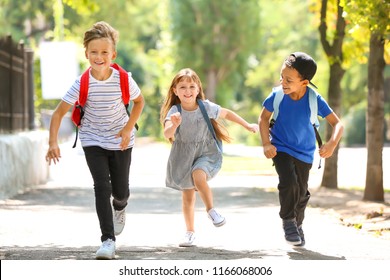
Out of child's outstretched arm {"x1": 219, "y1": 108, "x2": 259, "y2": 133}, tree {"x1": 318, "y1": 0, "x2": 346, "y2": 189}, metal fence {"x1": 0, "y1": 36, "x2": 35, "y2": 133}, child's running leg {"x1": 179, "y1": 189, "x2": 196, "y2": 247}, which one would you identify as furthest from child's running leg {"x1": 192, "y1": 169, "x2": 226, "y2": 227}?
tree {"x1": 318, "y1": 0, "x2": 346, "y2": 189}

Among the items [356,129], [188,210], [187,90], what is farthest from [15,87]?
[356,129]

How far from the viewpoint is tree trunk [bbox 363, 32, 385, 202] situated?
1529 centimetres

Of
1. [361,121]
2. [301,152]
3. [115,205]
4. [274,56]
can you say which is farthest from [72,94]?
[274,56]

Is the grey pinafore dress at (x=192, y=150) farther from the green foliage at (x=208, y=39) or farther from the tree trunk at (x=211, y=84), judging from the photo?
the tree trunk at (x=211, y=84)

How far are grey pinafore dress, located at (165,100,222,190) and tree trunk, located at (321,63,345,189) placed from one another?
28.4 ft

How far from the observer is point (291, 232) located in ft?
31.2

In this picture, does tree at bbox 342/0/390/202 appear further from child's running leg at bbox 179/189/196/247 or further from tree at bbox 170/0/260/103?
tree at bbox 170/0/260/103

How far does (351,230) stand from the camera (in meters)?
11.6

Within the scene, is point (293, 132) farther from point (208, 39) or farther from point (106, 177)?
point (208, 39)

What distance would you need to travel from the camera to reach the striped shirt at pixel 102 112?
29.5 ft

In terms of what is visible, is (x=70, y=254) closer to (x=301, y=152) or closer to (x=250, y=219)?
(x=301, y=152)

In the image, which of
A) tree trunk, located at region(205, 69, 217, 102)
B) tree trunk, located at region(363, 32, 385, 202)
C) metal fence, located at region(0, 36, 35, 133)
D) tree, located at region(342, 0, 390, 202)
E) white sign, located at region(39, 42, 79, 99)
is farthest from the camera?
tree trunk, located at region(205, 69, 217, 102)

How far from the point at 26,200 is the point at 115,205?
6.03m

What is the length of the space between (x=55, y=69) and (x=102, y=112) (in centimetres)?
2698
